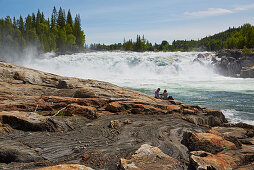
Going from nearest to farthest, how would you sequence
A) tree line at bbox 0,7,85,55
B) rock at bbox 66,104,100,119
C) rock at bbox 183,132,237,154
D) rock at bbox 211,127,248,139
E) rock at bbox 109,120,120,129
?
rock at bbox 183,132,237,154
rock at bbox 109,120,120,129
rock at bbox 66,104,100,119
rock at bbox 211,127,248,139
tree line at bbox 0,7,85,55

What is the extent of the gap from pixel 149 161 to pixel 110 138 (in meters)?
1.93

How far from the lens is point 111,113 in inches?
367

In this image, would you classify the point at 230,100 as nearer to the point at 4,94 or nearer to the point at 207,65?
the point at 4,94

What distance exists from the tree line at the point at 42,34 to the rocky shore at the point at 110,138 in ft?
209

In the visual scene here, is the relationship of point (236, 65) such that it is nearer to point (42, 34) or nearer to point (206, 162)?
point (206, 162)

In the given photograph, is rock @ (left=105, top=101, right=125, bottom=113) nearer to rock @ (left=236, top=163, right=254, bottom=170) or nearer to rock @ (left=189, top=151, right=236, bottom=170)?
rock @ (left=189, top=151, right=236, bottom=170)

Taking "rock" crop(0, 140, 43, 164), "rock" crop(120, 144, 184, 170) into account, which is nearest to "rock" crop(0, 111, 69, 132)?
"rock" crop(0, 140, 43, 164)

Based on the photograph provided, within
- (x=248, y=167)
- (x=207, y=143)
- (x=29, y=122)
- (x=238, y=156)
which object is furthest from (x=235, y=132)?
(x=29, y=122)

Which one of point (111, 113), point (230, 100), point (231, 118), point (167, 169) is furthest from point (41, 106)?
point (230, 100)

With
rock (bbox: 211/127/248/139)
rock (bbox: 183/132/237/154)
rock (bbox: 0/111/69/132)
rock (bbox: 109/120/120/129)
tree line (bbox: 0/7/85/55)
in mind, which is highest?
tree line (bbox: 0/7/85/55)

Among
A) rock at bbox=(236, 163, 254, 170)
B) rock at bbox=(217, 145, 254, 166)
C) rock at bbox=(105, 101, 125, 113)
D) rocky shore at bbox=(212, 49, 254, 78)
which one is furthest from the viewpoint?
rocky shore at bbox=(212, 49, 254, 78)

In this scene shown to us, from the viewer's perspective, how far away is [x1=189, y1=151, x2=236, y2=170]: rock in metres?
4.77

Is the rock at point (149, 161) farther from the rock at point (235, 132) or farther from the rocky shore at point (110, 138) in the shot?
the rock at point (235, 132)

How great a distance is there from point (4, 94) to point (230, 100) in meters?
19.0
